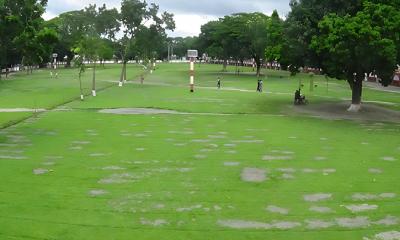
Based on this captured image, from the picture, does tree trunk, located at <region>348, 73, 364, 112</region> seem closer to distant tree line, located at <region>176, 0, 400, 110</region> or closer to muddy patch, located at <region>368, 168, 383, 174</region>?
distant tree line, located at <region>176, 0, 400, 110</region>

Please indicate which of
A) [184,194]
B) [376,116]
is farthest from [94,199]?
[376,116]

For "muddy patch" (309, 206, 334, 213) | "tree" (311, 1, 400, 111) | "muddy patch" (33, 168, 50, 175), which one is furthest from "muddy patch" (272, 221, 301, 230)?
"tree" (311, 1, 400, 111)

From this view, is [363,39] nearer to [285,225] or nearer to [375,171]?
[375,171]

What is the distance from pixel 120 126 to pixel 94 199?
47.3ft

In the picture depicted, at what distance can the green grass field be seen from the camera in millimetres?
10906

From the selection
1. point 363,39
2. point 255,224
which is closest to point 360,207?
point 255,224

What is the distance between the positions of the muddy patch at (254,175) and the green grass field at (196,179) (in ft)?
0.20

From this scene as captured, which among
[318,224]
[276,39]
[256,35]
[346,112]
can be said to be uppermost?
[256,35]

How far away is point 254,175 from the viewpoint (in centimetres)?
1591

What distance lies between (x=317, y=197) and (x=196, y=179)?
11.8 feet

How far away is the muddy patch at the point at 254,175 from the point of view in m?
15.3

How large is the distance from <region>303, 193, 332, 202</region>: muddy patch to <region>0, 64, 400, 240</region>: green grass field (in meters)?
0.03

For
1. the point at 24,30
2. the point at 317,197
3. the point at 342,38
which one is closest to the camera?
the point at 317,197

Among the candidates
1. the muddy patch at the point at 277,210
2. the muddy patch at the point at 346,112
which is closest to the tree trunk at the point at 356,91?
the muddy patch at the point at 346,112
